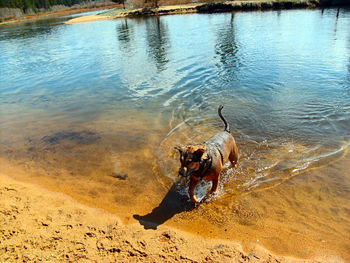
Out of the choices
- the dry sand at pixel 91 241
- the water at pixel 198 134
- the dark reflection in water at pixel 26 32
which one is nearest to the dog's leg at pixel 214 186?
the water at pixel 198 134

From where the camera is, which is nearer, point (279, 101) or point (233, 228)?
point (233, 228)

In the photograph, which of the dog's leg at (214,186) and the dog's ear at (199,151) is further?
the dog's leg at (214,186)

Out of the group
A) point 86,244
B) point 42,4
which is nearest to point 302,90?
point 86,244

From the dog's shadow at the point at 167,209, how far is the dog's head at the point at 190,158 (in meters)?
1.26

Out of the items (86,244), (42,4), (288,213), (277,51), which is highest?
(42,4)

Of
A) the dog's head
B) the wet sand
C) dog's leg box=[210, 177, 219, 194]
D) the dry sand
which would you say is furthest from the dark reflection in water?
the dog's head

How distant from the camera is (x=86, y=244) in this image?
3740 millimetres

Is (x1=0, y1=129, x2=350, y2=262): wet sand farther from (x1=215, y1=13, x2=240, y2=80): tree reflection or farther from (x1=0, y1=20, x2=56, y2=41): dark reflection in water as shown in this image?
(x1=0, y1=20, x2=56, y2=41): dark reflection in water

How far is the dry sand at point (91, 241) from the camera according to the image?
3.51 m

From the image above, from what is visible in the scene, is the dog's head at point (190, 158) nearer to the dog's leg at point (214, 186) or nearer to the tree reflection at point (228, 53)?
the dog's leg at point (214, 186)

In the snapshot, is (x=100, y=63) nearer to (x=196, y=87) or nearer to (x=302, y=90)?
(x=196, y=87)

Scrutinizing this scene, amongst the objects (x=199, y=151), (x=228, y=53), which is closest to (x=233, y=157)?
(x=199, y=151)

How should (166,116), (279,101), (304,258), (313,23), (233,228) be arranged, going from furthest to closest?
(313,23)
(279,101)
(166,116)
(233,228)
(304,258)

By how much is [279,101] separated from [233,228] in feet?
23.7
